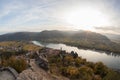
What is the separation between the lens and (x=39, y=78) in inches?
899

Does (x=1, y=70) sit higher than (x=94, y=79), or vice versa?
(x=1, y=70)

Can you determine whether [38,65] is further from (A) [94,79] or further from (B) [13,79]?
(A) [94,79]

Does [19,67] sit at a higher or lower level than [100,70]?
higher

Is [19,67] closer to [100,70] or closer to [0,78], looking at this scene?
[0,78]

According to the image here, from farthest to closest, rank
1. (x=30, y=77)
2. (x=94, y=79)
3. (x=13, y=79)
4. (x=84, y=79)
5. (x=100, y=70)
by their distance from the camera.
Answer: (x=100, y=70) → (x=94, y=79) → (x=84, y=79) → (x=30, y=77) → (x=13, y=79)

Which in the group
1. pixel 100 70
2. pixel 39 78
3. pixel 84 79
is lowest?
pixel 100 70

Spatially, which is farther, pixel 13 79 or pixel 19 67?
pixel 19 67

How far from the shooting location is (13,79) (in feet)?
67.1

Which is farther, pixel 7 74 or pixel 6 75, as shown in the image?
pixel 7 74

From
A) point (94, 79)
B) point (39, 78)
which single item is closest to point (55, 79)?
point (39, 78)

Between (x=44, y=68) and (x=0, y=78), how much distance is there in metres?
9.97

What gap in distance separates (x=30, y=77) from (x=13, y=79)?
2.27 m

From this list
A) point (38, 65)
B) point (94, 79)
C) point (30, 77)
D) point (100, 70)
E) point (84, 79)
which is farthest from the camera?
point (100, 70)

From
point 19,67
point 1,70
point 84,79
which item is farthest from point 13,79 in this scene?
point 84,79
